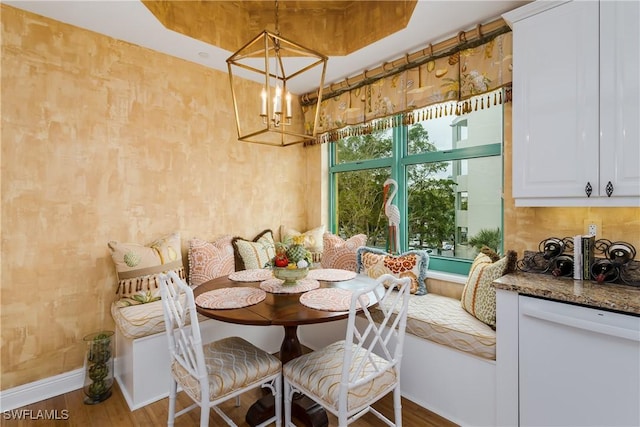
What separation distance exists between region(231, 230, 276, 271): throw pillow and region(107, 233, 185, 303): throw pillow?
0.61 metres

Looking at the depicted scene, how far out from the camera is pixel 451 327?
1859 millimetres

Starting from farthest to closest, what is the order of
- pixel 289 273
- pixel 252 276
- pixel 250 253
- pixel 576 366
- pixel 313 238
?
1. pixel 313 238
2. pixel 250 253
3. pixel 252 276
4. pixel 289 273
5. pixel 576 366

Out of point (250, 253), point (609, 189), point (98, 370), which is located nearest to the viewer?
point (609, 189)

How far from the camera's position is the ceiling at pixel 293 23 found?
2.06 m

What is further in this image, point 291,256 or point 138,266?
point 138,266

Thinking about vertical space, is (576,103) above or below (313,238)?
above

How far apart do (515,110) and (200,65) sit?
2.54 meters

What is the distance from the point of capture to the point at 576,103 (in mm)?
1654

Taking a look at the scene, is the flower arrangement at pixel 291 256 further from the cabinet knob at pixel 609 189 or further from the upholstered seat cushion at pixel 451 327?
the cabinet knob at pixel 609 189

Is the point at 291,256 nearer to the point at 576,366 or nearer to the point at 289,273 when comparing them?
the point at 289,273

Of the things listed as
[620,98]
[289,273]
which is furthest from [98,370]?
[620,98]

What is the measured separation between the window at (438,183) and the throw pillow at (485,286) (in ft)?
1.44

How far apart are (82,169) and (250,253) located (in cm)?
141

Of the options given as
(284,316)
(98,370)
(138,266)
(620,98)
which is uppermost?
(620,98)
